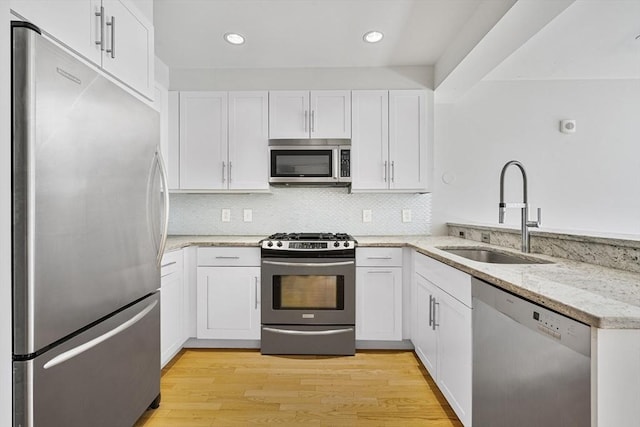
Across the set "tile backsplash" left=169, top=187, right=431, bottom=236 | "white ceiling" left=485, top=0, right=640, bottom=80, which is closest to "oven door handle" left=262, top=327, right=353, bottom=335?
"tile backsplash" left=169, top=187, right=431, bottom=236

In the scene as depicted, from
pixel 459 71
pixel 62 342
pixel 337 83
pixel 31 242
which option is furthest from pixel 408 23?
pixel 62 342

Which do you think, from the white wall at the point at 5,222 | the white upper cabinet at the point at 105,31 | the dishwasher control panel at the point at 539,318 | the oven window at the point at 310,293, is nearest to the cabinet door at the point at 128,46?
the white upper cabinet at the point at 105,31

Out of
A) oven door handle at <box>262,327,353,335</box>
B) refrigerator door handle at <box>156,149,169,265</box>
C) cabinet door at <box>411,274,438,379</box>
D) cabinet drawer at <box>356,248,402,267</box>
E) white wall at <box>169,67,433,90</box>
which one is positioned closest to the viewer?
refrigerator door handle at <box>156,149,169,265</box>

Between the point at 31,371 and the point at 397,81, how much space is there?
3100 millimetres

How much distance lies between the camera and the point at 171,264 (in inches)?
90.6

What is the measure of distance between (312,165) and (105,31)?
68.1 inches

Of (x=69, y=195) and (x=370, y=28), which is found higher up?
(x=370, y=28)

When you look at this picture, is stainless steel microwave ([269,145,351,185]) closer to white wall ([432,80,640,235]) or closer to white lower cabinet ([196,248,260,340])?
white lower cabinet ([196,248,260,340])

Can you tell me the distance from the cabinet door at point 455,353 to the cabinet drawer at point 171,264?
5.99 ft

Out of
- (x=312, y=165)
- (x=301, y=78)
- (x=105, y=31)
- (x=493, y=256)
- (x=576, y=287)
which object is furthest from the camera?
(x=301, y=78)

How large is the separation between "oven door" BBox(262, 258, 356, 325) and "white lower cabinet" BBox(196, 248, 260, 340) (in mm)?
120

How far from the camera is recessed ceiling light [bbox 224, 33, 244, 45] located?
244 cm

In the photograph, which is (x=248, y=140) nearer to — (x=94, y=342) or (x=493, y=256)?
(x=94, y=342)

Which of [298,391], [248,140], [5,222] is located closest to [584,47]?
[248,140]
